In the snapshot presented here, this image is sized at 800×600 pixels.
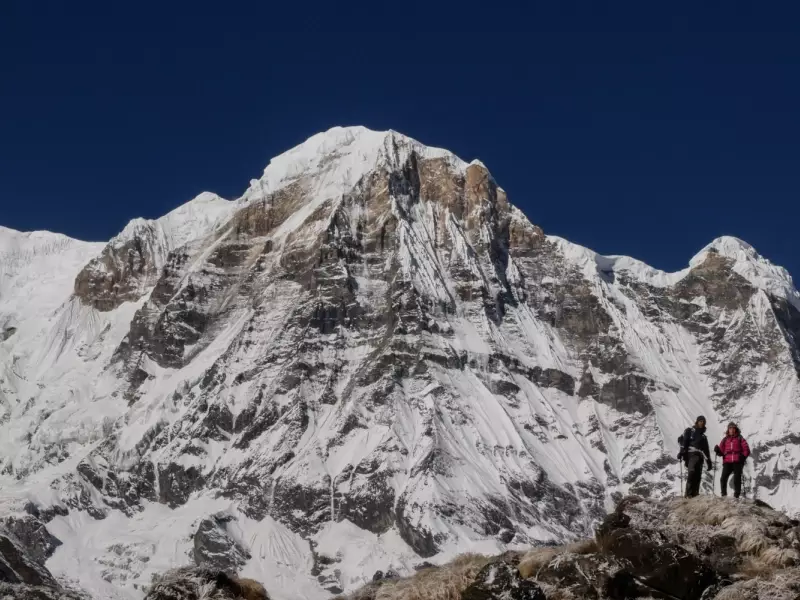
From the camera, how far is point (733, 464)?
40.1 meters

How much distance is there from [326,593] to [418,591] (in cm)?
17432

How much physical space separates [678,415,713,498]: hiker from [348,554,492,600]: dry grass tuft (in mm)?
10814

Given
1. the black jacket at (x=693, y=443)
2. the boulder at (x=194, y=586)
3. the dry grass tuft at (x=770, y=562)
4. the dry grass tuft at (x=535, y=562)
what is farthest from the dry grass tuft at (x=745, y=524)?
the boulder at (x=194, y=586)

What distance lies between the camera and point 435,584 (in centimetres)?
2795

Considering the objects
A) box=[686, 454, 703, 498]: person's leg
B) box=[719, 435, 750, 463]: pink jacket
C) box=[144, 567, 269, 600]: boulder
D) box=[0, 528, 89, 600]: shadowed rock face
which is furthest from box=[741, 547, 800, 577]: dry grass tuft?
box=[0, 528, 89, 600]: shadowed rock face

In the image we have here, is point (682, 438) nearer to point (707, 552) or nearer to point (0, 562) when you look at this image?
point (707, 552)

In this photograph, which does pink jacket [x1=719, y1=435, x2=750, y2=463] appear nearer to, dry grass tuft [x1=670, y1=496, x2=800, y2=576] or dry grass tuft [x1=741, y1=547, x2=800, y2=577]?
dry grass tuft [x1=670, y1=496, x2=800, y2=576]

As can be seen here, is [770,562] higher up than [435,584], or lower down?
higher up

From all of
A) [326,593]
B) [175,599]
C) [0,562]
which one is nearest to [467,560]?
[175,599]

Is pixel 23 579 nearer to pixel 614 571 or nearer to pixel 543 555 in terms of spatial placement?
pixel 543 555

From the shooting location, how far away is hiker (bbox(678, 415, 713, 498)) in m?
39.2

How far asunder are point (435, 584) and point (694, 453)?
1383 centimetres

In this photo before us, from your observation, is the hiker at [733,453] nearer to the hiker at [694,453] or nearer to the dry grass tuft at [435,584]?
the hiker at [694,453]

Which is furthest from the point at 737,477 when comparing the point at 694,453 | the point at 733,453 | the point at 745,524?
the point at 745,524
